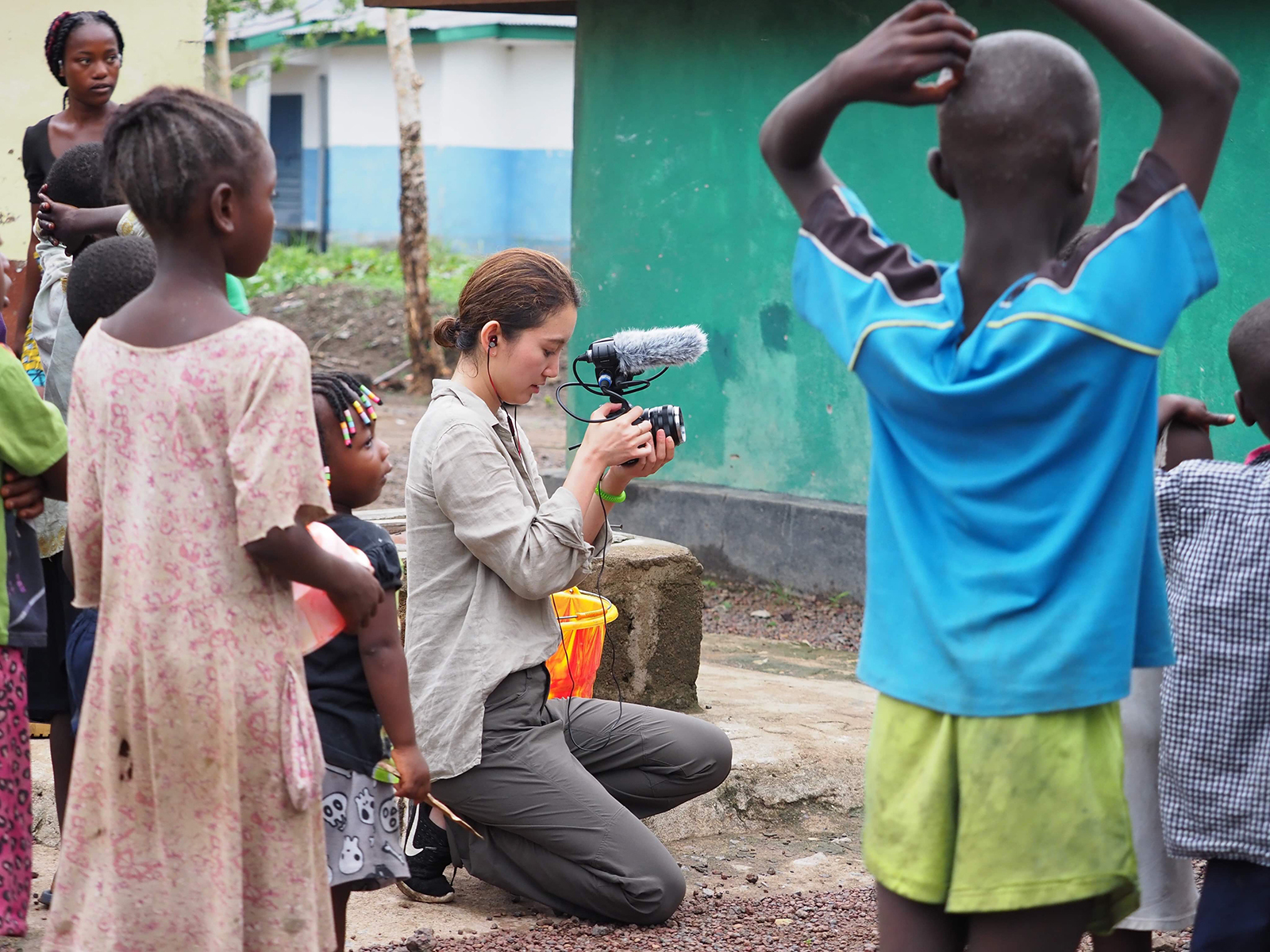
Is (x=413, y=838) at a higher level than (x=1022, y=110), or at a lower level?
lower

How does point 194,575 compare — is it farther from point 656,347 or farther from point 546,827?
point 656,347

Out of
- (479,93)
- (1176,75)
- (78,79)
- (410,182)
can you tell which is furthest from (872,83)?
(479,93)

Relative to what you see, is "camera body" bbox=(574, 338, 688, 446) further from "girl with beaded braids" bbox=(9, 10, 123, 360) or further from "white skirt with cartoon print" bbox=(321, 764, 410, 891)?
"girl with beaded braids" bbox=(9, 10, 123, 360)

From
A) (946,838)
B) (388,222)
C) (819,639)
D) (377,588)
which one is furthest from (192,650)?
(388,222)

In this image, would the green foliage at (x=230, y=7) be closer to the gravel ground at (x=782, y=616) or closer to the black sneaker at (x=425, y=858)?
the gravel ground at (x=782, y=616)

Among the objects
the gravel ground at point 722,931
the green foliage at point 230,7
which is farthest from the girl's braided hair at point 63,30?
the green foliage at point 230,7

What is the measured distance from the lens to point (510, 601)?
137 inches

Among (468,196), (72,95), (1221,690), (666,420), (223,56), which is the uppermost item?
(223,56)

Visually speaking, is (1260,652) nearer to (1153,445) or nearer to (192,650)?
(1153,445)

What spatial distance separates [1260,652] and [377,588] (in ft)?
4.74

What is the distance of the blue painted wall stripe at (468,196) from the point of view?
71.8ft

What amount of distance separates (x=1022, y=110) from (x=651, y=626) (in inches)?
133

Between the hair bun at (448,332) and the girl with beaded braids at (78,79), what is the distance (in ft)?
5.91

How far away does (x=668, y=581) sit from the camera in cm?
503
